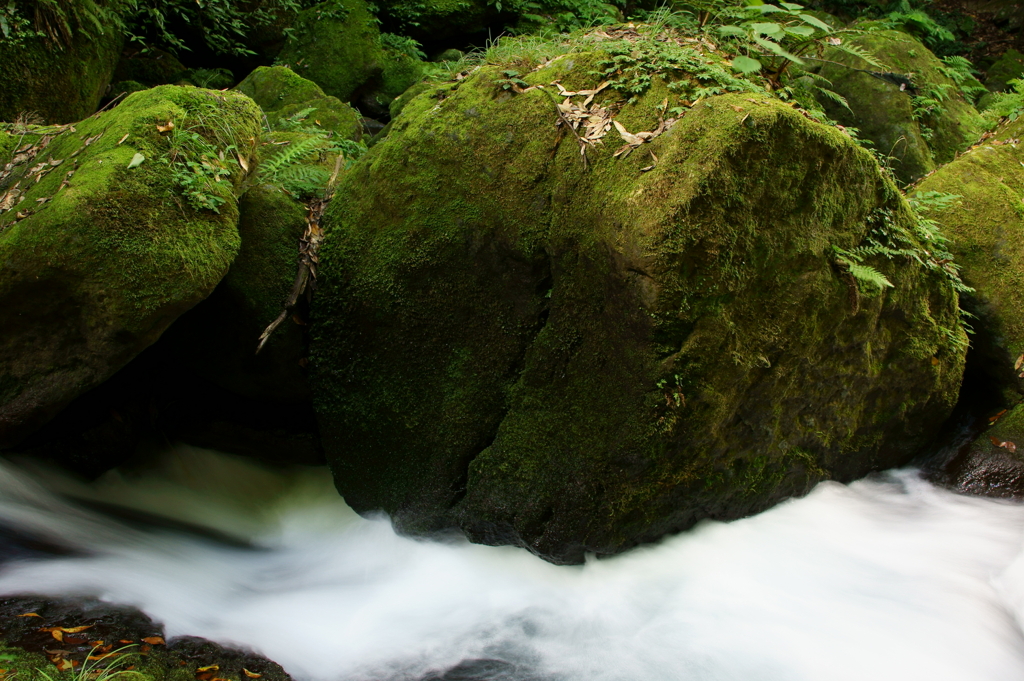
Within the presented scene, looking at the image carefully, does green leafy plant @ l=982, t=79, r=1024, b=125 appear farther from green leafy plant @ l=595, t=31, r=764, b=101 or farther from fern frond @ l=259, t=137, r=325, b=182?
fern frond @ l=259, t=137, r=325, b=182

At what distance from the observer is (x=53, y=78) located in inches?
218

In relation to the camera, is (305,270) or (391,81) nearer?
(305,270)

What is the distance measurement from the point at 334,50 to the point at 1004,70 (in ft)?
34.3

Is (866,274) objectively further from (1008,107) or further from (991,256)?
(1008,107)

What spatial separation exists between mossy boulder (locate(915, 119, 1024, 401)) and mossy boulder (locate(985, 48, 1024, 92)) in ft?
22.3

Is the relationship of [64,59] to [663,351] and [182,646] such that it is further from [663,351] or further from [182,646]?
[663,351]

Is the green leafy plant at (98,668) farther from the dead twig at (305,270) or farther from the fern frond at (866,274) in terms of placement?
the fern frond at (866,274)

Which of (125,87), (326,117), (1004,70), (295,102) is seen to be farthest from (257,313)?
(1004,70)

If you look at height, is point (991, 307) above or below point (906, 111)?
below

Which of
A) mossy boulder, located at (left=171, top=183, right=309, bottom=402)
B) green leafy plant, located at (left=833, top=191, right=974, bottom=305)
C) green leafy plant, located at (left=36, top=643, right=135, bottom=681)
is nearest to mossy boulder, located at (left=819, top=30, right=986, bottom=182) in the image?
green leafy plant, located at (left=833, top=191, right=974, bottom=305)

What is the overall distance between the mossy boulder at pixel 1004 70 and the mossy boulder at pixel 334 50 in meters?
9.75

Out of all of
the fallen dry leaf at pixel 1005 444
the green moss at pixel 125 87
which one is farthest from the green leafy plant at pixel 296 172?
the fallen dry leaf at pixel 1005 444

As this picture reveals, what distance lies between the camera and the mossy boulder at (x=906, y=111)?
24.8ft

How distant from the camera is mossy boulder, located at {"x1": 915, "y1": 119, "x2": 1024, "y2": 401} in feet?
16.5
